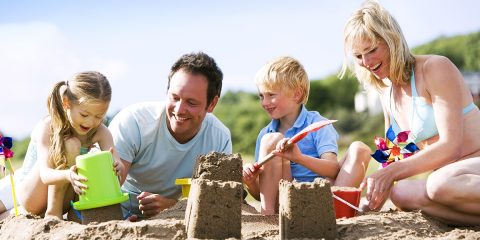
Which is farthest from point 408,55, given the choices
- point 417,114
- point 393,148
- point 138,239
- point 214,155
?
point 138,239

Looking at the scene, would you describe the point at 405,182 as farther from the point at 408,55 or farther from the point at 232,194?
the point at 232,194

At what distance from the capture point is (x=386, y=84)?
429 centimetres

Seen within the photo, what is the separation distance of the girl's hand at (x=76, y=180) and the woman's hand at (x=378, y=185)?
1632mm

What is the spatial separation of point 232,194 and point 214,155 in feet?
2.13

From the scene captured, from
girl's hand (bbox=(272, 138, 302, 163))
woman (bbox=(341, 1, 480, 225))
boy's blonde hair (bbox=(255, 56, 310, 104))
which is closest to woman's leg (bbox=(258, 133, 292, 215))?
girl's hand (bbox=(272, 138, 302, 163))

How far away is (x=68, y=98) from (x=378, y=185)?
2.02 metres

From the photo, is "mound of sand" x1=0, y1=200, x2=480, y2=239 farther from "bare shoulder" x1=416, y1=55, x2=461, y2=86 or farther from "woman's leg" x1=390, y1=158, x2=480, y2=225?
"bare shoulder" x1=416, y1=55, x2=461, y2=86

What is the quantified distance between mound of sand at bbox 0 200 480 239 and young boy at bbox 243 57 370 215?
0.31 m

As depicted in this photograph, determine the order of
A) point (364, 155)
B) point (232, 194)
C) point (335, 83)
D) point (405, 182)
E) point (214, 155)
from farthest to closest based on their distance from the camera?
point (335, 83), point (364, 155), point (405, 182), point (214, 155), point (232, 194)

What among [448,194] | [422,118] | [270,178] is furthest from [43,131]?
[448,194]

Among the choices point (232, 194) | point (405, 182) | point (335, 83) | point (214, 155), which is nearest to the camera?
point (232, 194)

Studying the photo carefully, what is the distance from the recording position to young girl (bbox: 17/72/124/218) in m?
4.00

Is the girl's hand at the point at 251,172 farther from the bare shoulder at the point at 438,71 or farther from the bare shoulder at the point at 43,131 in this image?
the bare shoulder at the point at 43,131

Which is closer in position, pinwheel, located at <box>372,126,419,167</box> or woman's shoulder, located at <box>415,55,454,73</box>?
woman's shoulder, located at <box>415,55,454,73</box>
